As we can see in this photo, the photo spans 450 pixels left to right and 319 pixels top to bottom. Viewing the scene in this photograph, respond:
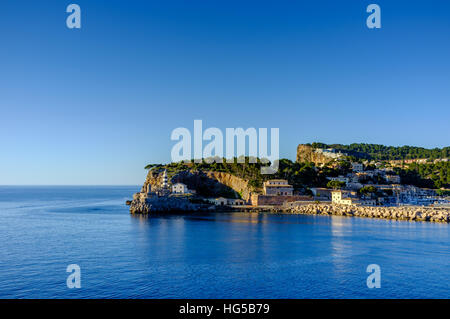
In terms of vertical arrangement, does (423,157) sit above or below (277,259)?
above

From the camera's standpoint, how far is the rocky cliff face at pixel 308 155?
396ft

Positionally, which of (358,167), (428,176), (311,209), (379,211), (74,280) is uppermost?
(358,167)

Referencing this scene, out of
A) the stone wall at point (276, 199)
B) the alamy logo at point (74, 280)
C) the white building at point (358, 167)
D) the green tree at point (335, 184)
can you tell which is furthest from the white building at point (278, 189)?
the alamy logo at point (74, 280)

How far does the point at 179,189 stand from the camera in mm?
71500

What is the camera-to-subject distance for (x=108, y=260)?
80.3 ft

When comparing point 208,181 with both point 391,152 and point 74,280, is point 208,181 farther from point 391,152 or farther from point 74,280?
point 391,152

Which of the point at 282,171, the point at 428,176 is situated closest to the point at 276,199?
the point at 282,171

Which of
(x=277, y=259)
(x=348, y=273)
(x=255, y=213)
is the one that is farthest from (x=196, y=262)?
(x=255, y=213)

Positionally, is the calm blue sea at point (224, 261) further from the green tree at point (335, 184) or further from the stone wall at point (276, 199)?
the green tree at point (335, 184)

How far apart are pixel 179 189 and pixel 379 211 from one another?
118ft

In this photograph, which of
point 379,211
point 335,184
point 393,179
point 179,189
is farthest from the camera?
point 393,179
